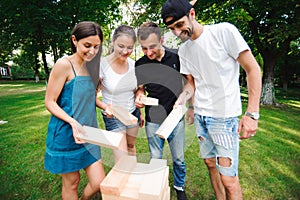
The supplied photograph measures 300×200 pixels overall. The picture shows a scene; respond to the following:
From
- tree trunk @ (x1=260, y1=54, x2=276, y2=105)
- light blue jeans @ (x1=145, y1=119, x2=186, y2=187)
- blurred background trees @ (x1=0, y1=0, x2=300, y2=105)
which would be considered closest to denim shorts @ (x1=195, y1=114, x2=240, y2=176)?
light blue jeans @ (x1=145, y1=119, x2=186, y2=187)

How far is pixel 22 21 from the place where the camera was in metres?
10.3

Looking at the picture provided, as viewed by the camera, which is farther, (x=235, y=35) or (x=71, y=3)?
(x=71, y=3)

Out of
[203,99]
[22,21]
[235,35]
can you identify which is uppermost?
[22,21]

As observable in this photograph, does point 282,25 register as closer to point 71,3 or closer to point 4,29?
point 71,3

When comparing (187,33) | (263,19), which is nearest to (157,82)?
(187,33)

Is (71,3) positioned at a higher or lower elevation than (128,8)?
higher

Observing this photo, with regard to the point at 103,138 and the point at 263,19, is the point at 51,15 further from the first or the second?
the point at 103,138

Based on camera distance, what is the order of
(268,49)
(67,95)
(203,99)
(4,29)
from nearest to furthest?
1. (67,95)
2. (203,99)
3. (268,49)
4. (4,29)

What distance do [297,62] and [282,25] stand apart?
15.2m

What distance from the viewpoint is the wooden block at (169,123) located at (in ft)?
4.40

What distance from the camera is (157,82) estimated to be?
1.75m

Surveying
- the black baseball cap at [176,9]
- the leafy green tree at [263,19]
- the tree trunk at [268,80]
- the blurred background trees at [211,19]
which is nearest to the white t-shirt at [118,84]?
the black baseball cap at [176,9]

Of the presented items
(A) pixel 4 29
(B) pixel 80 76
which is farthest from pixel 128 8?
(A) pixel 4 29

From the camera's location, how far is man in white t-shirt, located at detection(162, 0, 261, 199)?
1446 millimetres
